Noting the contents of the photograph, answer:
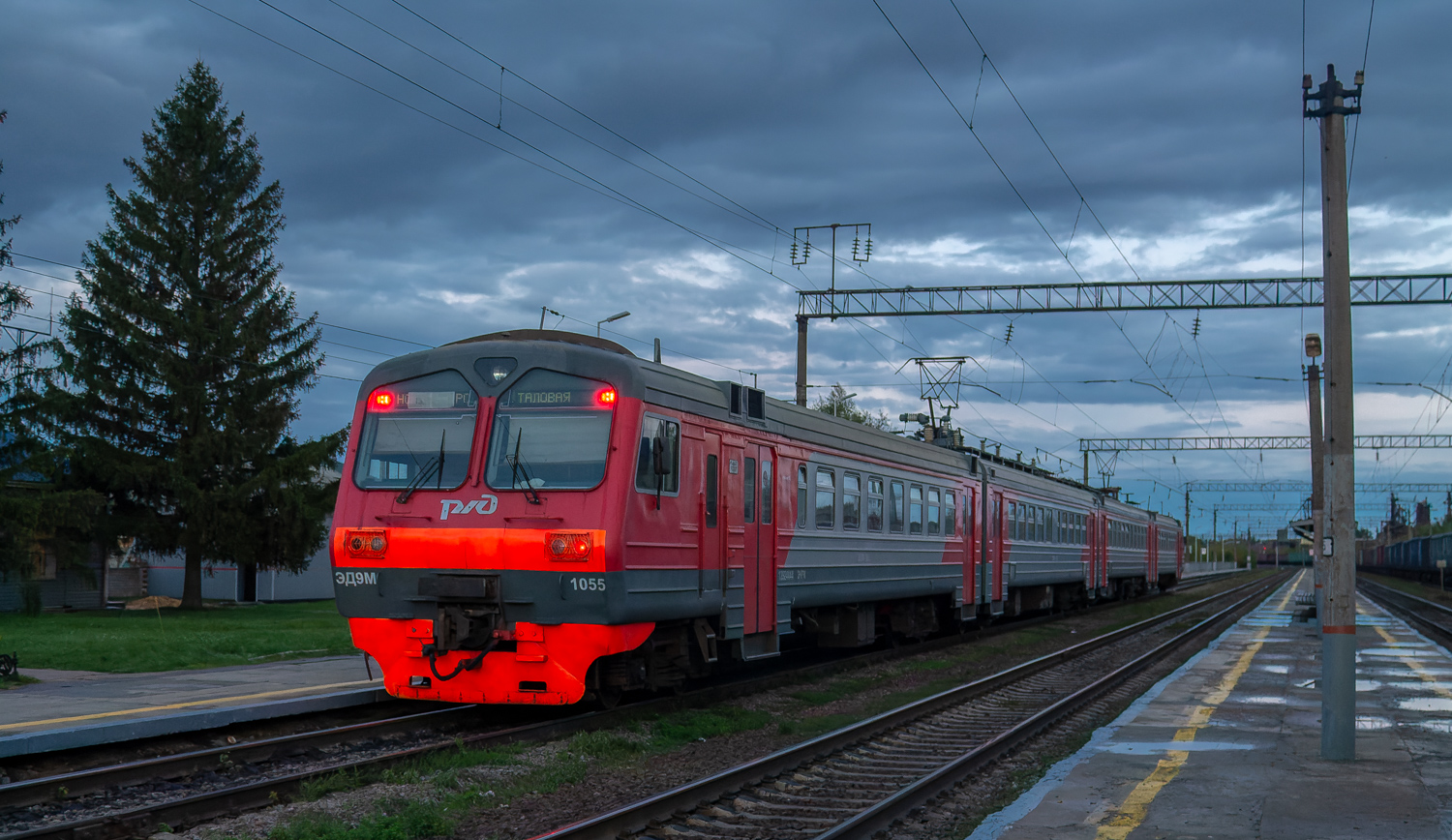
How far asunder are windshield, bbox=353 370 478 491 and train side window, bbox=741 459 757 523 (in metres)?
3.38

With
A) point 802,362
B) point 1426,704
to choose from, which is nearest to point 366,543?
point 1426,704

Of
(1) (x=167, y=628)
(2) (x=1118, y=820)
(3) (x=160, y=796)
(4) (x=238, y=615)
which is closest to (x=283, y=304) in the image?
(4) (x=238, y=615)

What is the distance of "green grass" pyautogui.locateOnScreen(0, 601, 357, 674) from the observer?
1523 centimetres

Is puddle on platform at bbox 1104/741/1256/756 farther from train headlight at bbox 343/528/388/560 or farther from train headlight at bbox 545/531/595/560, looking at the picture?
train headlight at bbox 343/528/388/560

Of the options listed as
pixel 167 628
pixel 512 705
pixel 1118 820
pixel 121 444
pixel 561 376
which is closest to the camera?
pixel 1118 820

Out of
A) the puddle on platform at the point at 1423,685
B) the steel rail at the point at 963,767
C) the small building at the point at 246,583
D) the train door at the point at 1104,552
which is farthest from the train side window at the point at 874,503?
the small building at the point at 246,583

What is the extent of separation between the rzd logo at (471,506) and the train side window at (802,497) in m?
4.88

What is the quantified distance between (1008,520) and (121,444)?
21407mm

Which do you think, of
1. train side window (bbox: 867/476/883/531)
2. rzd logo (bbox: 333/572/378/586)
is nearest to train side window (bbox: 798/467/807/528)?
train side window (bbox: 867/476/883/531)

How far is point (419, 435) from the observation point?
11156 millimetres

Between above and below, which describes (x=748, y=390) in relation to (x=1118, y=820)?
above

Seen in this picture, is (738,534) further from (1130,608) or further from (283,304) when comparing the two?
(1130,608)

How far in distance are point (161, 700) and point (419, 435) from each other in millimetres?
3624

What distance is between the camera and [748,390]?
1345 cm
